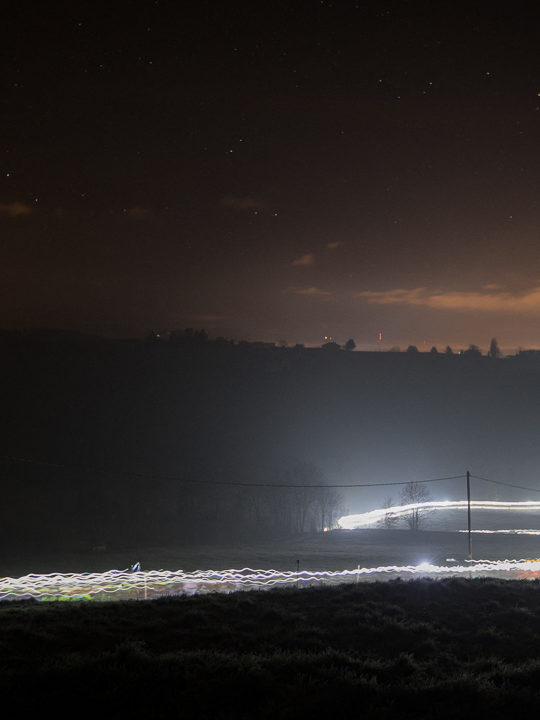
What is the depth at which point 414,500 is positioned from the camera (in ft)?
294

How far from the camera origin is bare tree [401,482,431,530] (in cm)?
7093

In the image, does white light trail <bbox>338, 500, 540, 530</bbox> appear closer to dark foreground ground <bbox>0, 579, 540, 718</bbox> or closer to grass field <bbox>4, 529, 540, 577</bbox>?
grass field <bbox>4, 529, 540, 577</bbox>

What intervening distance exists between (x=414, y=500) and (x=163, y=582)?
71677 millimetres

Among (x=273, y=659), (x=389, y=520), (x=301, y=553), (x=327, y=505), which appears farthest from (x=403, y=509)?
(x=273, y=659)

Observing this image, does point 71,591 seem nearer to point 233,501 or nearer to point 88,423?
point 233,501

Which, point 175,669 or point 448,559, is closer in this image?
point 175,669

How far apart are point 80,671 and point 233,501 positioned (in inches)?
3009

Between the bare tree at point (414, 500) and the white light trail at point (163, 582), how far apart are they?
119 ft

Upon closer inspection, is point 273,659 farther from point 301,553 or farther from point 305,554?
point 301,553

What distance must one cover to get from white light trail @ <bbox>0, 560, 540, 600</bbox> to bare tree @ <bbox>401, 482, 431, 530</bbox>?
36153 millimetres

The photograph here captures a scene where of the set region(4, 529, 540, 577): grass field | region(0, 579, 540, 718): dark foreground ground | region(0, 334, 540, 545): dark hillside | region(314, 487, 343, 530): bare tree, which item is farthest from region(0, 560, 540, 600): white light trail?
region(314, 487, 343, 530): bare tree

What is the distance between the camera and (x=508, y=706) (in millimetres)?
5383

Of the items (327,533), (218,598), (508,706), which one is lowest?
(327,533)

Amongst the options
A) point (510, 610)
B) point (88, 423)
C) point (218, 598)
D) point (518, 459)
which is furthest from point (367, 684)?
point (518, 459)
